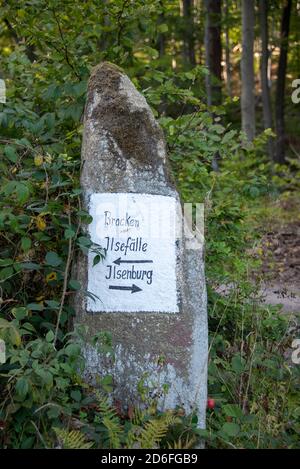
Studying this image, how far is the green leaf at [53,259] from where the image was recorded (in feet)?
12.0

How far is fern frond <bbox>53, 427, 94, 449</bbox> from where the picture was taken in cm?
296

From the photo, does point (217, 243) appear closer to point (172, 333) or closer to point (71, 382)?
point (172, 333)

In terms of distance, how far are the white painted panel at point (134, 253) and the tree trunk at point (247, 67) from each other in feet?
28.8

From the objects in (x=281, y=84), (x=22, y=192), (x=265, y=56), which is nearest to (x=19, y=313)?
(x=22, y=192)

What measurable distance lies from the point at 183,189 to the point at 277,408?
8.68ft

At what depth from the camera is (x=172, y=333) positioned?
12.1 feet

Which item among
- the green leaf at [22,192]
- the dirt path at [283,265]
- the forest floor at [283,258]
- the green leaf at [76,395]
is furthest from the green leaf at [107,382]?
the dirt path at [283,265]

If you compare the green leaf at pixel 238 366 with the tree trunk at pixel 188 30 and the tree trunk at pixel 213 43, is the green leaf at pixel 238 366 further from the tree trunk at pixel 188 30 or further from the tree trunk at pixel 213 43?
the tree trunk at pixel 188 30

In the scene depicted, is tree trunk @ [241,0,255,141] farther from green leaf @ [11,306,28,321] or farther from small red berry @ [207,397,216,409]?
green leaf @ [11,306,28,321]

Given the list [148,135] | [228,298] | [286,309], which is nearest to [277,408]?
[228,298]

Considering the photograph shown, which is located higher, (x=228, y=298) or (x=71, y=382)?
(x=228, y=298)

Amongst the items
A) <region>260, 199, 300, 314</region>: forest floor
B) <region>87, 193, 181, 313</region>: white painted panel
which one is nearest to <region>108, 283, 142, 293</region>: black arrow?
<region>87, 193, 181, 313</region>: white painted panel

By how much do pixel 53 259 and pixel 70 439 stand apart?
3.62 feet
